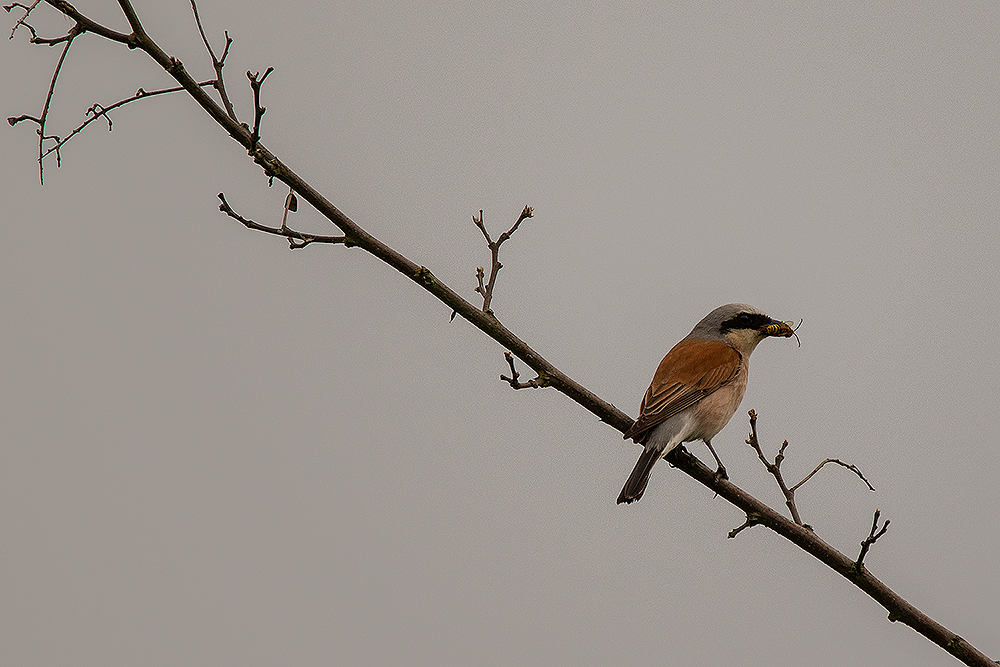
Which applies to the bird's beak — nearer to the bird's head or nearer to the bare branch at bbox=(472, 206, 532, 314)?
the bird's head

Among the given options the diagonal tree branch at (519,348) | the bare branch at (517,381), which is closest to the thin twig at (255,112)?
the diagonal tree branch at (519,348)

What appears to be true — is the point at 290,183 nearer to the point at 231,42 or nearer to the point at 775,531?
the point at 231,42

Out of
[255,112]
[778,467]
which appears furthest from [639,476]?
[255,112]

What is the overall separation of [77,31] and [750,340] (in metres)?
3.95

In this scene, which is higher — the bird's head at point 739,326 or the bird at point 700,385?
the bird's head at point 739,326

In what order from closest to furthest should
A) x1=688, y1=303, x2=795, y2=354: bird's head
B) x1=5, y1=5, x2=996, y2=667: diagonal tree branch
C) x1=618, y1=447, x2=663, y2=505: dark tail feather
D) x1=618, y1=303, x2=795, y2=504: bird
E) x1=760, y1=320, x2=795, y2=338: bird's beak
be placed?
x1=5, y1=5, x2=996, y2=667: diagonal tree branch → x1=618, y1=447, x2=663, y2=505: dark tail feather → x1=618, y1=303, x2=795, y2=504: bird → x1=760, y1=320, x2=795, y2=338: bird's beak → x1=688, y1=303, x2=795, y2=354: bird's head

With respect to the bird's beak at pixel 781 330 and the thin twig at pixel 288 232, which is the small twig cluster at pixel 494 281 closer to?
the thin twig at pixel 288 232

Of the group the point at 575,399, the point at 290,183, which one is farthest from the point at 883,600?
the point at 290,183

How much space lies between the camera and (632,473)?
4070 mm

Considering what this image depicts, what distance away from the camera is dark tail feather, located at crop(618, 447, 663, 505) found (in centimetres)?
393

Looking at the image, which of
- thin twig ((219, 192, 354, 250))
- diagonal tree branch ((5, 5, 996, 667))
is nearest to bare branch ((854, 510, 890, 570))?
diagonal tree branch ((5, 5, 996, 667))

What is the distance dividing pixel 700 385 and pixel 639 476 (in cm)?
89

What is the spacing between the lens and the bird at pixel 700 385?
4125 mm

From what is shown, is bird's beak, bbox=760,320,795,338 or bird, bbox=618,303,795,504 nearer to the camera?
bird, bbox=618,303,795,504
